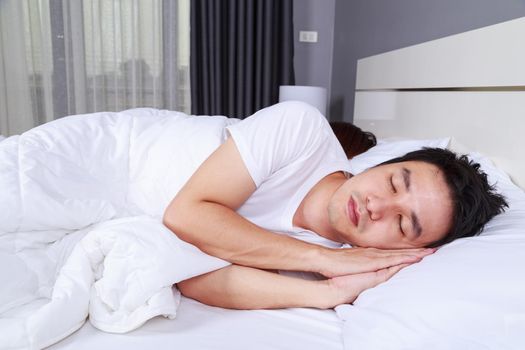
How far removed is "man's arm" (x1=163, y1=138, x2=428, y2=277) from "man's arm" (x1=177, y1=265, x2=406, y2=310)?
31 millimetres

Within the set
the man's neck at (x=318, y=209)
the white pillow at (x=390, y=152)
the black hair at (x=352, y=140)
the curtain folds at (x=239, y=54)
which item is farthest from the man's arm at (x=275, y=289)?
the curtain folds at (x=239, y=54)

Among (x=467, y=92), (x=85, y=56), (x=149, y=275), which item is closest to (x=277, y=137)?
(x=149, y=275)

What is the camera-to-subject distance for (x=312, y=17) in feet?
10.7

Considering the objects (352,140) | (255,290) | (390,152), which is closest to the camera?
(255,290)

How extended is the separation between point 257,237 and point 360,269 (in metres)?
0.24

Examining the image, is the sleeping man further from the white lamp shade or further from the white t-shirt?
the white lamp shade

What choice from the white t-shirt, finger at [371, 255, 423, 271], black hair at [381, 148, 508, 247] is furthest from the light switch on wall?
finger at [371, 255, 423, 271]

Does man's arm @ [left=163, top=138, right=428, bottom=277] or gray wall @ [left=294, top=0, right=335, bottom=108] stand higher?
gray wall @ [left=294, top=0, right=335, bottom=108]

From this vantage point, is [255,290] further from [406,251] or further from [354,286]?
[406,251]

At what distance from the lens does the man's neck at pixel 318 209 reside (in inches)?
42.8

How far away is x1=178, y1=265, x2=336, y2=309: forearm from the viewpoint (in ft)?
2.83

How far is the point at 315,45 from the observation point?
3.33 metres

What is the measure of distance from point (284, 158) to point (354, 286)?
0.37 metres

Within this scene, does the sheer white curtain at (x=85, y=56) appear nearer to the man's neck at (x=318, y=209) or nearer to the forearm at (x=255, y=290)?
the man's neck at (x=318, y=209)
